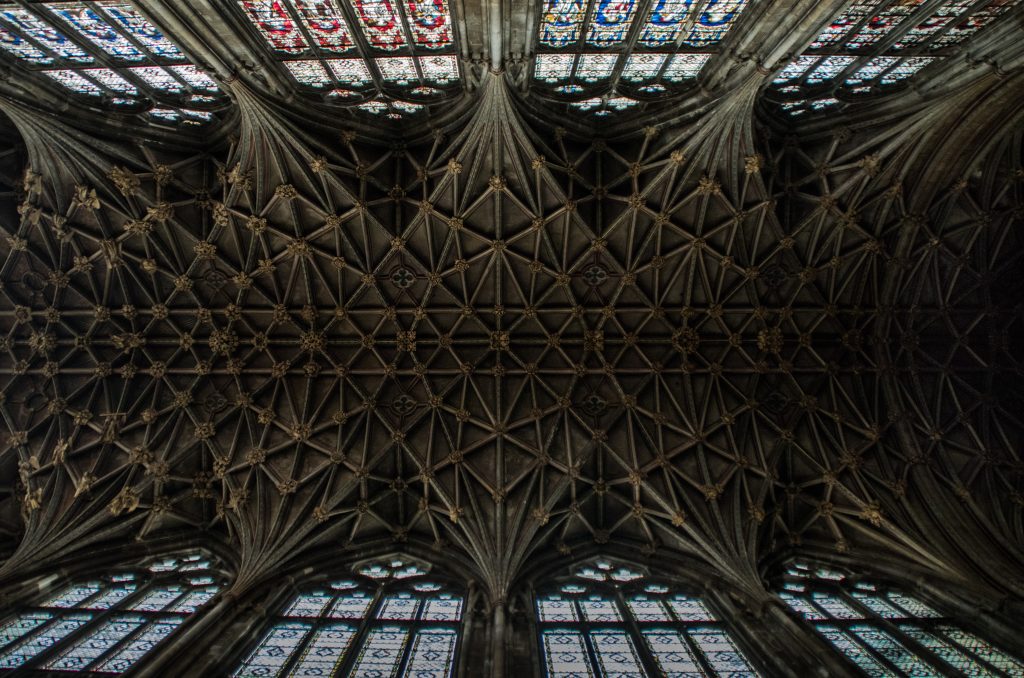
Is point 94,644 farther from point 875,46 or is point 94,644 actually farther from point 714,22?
point 875,46

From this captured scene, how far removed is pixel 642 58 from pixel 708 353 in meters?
9.04

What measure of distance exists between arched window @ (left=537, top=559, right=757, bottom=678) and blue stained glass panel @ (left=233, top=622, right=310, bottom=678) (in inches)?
208

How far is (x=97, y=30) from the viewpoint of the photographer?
11750 millimetres

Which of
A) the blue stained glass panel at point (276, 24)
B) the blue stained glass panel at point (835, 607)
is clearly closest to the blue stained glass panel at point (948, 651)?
the blue stained glass panel at point (835, 607)

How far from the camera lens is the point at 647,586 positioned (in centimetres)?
1522

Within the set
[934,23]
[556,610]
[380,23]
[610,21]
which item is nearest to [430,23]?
[380,23]

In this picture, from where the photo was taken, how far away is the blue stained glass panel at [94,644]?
35.5ft

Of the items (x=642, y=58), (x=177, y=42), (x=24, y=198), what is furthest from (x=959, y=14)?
(x=24, y=198)

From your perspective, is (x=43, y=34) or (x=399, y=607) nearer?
(x=43, y=34)

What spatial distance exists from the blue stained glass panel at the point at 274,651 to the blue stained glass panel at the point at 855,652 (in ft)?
36.9

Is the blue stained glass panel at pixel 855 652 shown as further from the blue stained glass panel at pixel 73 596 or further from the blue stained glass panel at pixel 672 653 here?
the blue stained glass panel at pixel 73 596

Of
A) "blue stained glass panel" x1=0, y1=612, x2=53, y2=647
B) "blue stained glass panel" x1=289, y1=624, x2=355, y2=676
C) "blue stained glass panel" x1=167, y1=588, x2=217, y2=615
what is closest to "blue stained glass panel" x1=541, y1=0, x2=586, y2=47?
"blue stained glass panel" x1=289, y1=624, x2=355, y2=676

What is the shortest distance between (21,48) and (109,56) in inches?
65.9

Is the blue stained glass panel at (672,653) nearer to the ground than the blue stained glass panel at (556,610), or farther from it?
nearer to the ground
